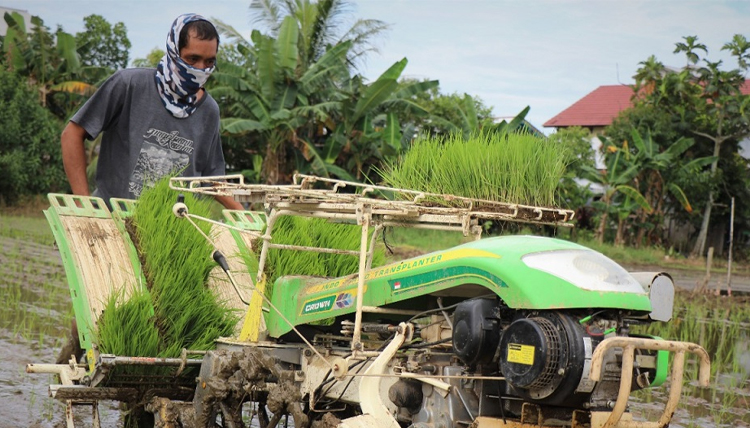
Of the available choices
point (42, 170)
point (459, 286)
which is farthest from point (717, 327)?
point (42, 170)

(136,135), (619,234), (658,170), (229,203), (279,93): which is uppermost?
(279,93)

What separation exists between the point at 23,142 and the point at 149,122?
22.4 m

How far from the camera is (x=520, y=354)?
297 centimetres

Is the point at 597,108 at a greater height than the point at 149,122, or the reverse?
the point at 597,108

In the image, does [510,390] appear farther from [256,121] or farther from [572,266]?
[256,121]

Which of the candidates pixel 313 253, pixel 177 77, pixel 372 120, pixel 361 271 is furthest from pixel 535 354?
pixel 372 120

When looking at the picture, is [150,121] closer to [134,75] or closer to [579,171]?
[134,75]

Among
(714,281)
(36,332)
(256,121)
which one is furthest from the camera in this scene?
(714,281)

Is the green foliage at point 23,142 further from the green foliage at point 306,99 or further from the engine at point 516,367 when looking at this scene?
the engine at point 516,367

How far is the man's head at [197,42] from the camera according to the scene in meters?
4.89

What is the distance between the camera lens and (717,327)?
11516mm

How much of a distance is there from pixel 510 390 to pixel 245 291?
7.09 ft

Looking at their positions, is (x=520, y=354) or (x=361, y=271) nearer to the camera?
(x=520, y=354)

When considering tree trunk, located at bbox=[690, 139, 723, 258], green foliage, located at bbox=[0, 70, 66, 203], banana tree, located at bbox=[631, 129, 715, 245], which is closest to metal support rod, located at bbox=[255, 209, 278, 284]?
green foliage, located at bbox=[0, 70, 66, 203]
